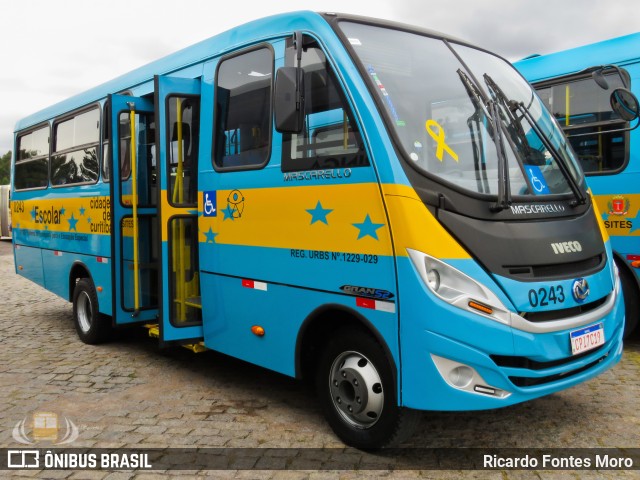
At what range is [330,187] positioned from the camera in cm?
421

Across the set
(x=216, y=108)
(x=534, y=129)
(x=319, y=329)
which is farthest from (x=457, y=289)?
(x=216, y=108)

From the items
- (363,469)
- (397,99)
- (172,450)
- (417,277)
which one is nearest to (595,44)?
(397,99)

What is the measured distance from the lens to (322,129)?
4.31m

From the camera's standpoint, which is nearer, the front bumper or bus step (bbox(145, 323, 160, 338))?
the front bumper

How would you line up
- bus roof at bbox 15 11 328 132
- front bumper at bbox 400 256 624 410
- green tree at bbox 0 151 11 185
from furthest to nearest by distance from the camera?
green tree at bbox 0 151 11 185, bus roof at bbox 15 11 328 132, front bumper at bbox 400 256 624 410

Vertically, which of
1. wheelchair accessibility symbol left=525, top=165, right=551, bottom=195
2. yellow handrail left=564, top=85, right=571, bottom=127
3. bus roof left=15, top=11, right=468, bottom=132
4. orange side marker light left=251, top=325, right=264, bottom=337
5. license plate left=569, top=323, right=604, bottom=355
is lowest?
orange side marker light left=251, top=325, right=264, bottom=337

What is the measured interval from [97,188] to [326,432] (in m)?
4.32

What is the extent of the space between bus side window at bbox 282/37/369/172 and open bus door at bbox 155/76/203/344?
144 centimetres

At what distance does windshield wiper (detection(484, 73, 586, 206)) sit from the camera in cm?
443

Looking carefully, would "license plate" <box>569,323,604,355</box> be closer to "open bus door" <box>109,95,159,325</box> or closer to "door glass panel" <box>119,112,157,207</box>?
"open bus door" <box>109,95,159,325</box>

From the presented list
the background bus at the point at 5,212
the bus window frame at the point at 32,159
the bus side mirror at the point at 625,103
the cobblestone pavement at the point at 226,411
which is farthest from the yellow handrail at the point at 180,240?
the background bus at the point at 5,212

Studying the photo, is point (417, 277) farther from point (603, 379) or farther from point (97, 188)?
point (97, 188)

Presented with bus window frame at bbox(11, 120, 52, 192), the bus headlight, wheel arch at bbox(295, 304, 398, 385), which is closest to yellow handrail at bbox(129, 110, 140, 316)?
wheel arch at bbox(295, 304, 398, 385)

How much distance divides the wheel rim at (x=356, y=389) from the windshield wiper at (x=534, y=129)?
5.94ft
